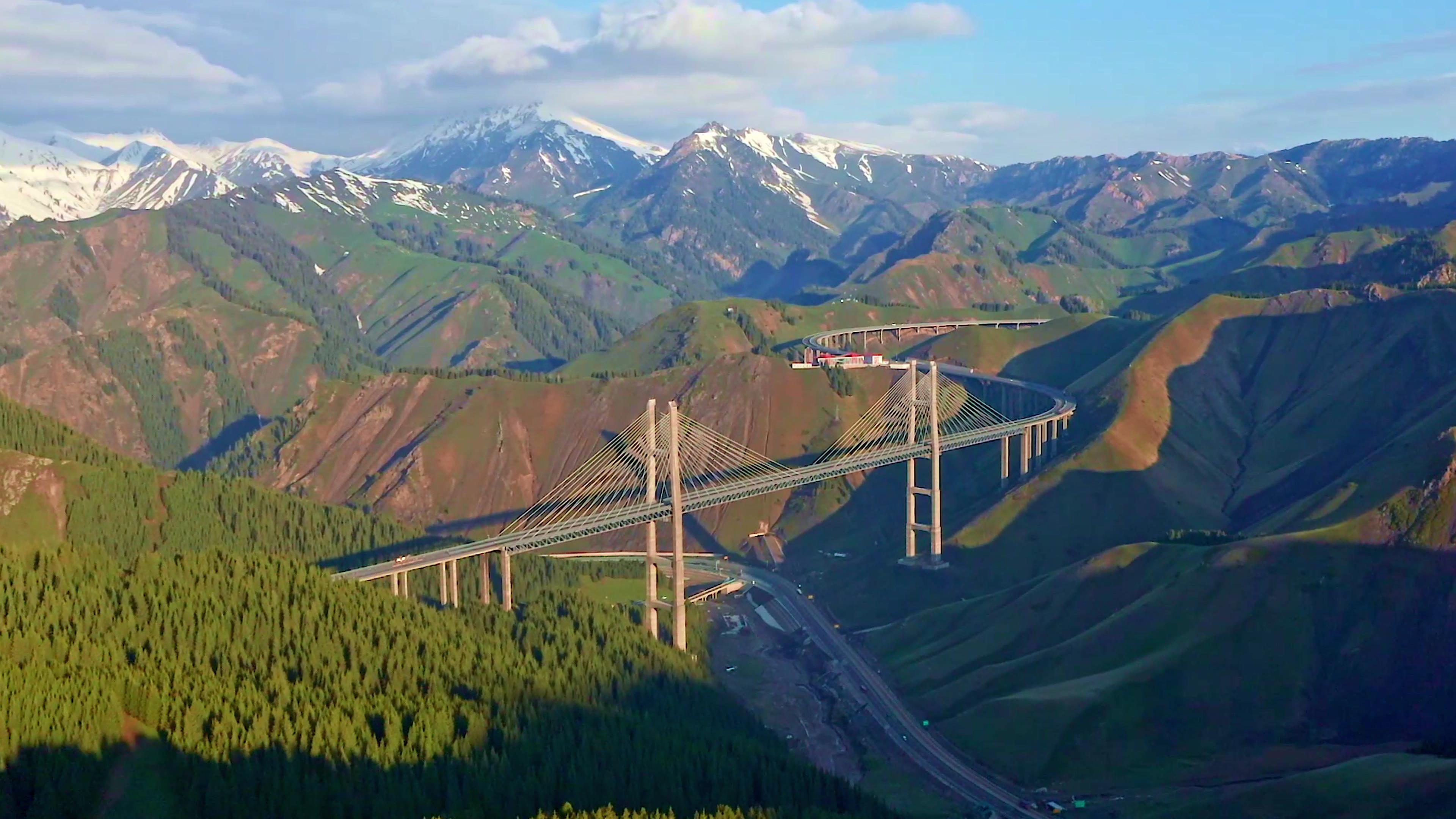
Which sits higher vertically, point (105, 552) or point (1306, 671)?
point (105, 552)

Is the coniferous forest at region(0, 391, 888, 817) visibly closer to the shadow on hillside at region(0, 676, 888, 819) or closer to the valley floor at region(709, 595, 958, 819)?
the shadow on hillside at region(0, 676, 888, 819)

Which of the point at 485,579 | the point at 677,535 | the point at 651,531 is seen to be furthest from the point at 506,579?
the point at 677,535

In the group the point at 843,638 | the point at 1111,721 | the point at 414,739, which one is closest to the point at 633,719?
the point at 414,739

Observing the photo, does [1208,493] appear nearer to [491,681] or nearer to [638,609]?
[638,609]

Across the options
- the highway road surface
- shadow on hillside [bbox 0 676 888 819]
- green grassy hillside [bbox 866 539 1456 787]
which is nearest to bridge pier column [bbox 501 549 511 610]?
the highway road surface

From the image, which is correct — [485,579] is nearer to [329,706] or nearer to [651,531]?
[651,531]

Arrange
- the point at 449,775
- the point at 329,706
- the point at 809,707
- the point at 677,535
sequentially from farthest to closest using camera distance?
the point at 677,535
the point at 809,707
the point at 329,706
the point at 449,775

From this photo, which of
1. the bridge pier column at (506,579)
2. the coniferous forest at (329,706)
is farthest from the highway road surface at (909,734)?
the bridge pier column at (506,579)

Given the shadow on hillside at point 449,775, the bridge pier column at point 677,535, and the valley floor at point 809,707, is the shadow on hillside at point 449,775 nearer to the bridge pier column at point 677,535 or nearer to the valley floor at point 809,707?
the valley floor at point 809,707
